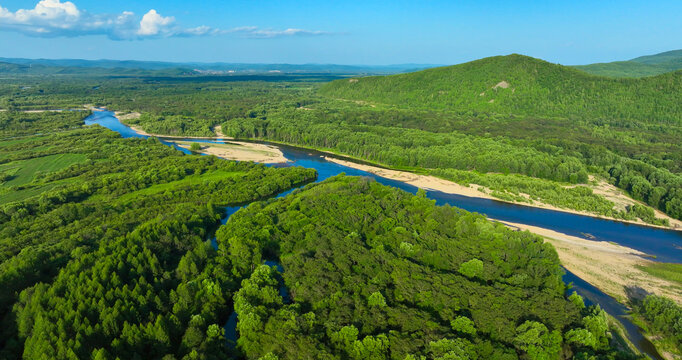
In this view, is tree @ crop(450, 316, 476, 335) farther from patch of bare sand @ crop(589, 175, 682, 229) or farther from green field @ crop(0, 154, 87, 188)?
green field @ crop(0, 154, 87, 188)

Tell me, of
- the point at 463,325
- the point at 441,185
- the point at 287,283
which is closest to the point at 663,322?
the point at 463,325

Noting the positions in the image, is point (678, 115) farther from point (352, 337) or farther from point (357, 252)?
point (352, 337)

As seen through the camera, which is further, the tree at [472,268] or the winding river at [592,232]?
the tree at [472,268]

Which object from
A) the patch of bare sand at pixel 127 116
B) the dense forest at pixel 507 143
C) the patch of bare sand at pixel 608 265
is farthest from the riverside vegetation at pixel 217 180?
the patch of bare sand at pixel 127 116

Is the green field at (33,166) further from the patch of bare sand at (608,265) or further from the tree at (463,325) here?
the patch of bare sand at (608,265)

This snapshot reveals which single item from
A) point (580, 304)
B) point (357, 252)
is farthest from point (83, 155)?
point (580, 304)

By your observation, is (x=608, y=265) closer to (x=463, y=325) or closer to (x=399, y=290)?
(x=463, y=325)
